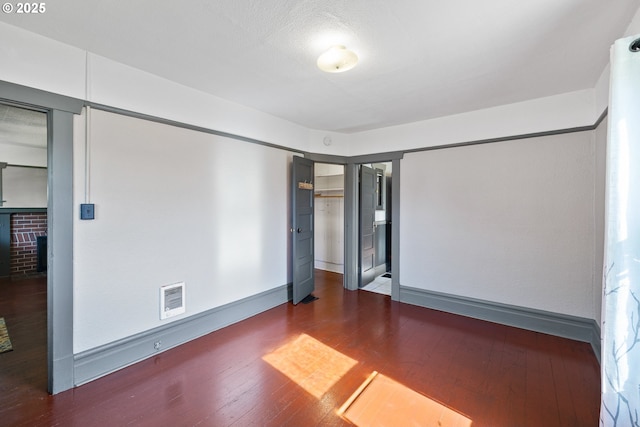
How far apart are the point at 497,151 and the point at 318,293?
10.0 feet

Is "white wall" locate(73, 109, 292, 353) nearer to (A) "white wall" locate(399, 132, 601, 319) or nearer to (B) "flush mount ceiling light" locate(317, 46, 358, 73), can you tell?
(B) "flush mount ceiling light" locate(317, 46, 358, 73)

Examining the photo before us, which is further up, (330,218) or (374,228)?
(330,218)

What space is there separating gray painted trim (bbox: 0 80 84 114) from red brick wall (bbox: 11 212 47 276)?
15.3ft

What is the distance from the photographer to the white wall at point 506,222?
109 inches

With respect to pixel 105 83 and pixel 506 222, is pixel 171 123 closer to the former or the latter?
pixel 105 83

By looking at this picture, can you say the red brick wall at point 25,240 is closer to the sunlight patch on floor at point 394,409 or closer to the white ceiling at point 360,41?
the white ceiling at point 360,41

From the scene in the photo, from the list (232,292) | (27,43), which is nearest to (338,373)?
(232,292)

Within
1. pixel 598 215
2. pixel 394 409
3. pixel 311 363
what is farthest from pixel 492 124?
pixel 311 363

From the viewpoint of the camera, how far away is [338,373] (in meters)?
2.22

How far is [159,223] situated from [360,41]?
89.0 inches

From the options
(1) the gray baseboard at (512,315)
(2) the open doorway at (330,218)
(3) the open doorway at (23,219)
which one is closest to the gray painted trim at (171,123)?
(3) the open doorway at (23,219)

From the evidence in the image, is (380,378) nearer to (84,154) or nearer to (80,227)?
(80,227)

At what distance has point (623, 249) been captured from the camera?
133 cm

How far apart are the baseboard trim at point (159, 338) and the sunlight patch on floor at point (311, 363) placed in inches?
32.2
